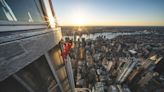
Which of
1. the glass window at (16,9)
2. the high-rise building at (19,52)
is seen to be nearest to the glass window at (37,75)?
the high-rise building at (19,52)

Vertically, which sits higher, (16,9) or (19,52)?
(16,9)

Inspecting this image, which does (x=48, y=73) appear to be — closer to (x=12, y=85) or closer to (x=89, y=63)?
(x=12, y=85)

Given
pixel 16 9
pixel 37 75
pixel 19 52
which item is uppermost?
pixel 16 9

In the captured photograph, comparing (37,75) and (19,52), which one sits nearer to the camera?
(19,52)

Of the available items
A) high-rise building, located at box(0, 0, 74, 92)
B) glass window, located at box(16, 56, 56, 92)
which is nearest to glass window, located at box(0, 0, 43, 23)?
high-rise building, located at box(0, 0, 74, 92)

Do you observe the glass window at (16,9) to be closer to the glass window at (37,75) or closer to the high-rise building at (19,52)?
the high-rise building at (19,52)

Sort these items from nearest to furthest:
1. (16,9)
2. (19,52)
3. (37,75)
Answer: (19,52) < (16,9) < (37,75)

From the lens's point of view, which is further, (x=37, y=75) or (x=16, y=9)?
(x=37, y=75)

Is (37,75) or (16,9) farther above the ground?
(16,9)

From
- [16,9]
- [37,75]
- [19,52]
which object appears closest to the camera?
[19,52]
